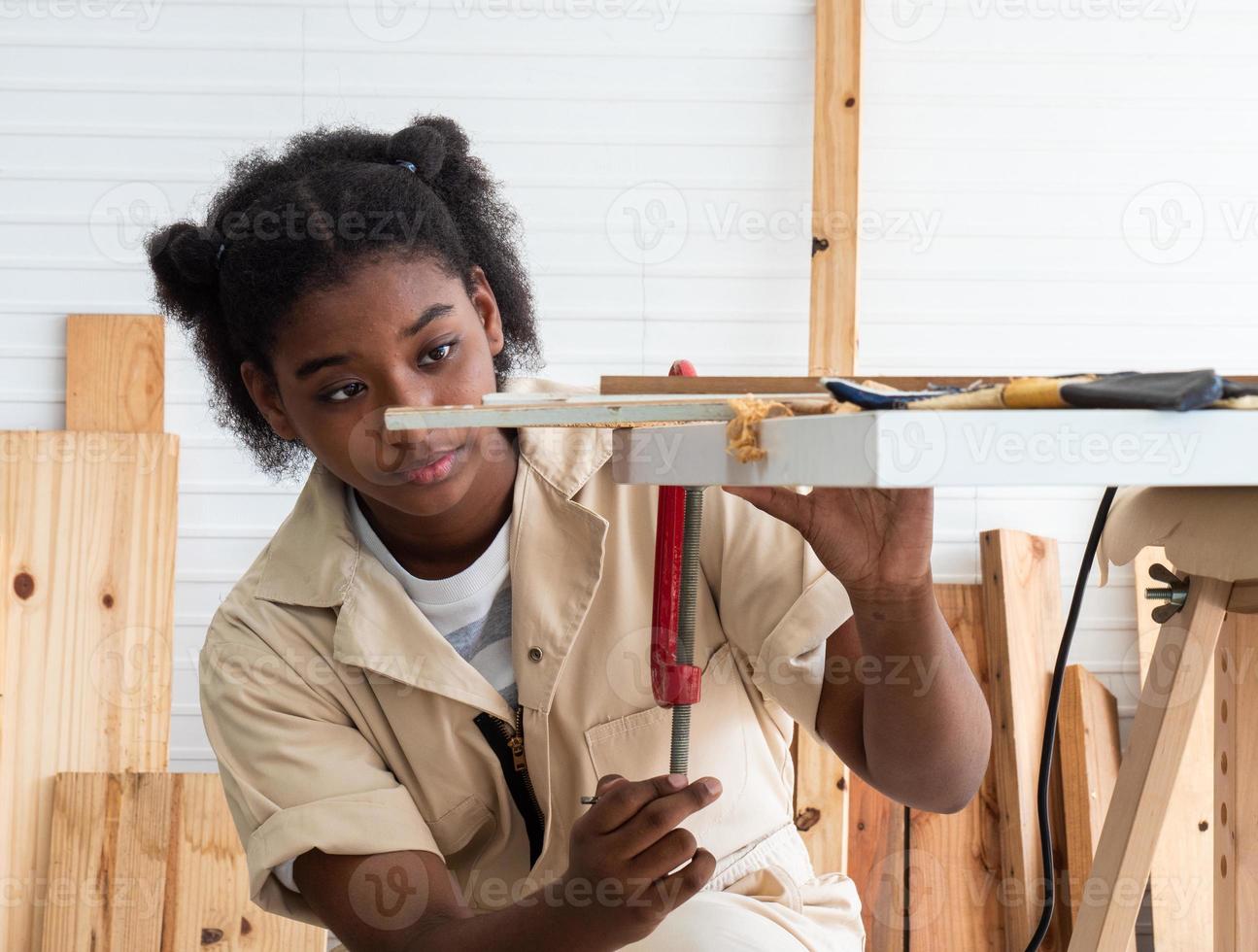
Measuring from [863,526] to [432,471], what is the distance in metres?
0.44

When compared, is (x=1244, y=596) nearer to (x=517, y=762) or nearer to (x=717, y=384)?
(x=717, y=384)

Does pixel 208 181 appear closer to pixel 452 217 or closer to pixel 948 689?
pixel 452 217

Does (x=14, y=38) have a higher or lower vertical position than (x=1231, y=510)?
higher

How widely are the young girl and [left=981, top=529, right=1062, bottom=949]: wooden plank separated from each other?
1.02 metres

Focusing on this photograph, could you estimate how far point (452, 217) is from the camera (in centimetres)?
135

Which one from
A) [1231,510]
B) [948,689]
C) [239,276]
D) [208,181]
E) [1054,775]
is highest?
[208,181]

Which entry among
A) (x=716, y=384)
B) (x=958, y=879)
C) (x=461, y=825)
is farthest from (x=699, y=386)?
(x=958, y=879)

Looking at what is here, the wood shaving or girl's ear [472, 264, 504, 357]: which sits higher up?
girl's ear [472, 264, 504, 357]

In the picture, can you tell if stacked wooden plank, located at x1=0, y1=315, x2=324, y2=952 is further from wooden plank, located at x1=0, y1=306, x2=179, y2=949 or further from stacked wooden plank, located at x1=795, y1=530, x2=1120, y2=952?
stacked wooden plank, located at x1=795, y1=530, x2=1120, y2=952

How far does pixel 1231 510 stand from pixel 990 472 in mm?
421

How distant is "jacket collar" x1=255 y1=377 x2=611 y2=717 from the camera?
1.20 metres

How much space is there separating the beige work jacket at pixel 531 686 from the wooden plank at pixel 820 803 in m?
0.86

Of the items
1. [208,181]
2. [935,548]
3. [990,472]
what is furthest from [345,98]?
[990,472]

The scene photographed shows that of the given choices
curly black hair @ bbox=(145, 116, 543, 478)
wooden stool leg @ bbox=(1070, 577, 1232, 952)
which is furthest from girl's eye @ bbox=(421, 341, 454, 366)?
wooden stool leg @ bbox=(1070, 577, 1232, 952)
